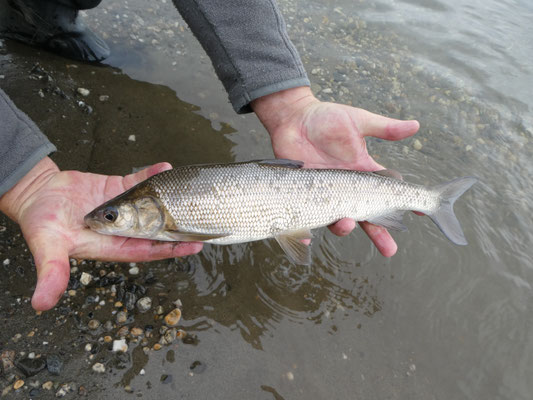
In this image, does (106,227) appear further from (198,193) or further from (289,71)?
(289,71)

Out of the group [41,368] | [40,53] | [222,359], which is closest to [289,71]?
[222,359]

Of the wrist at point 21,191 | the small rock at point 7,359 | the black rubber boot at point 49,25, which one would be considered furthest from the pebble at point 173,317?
the black rubber boot at point 49,25

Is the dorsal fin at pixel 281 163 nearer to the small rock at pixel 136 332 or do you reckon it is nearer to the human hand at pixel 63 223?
the human hand at pixel 63 223

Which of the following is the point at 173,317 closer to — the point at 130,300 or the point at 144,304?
the point at 144,304

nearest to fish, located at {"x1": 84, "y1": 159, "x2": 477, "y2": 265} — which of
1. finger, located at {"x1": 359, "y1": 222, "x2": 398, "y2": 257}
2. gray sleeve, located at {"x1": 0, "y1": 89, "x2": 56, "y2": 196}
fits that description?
finger, located at {"x1": 359, "y1": 222, "x2": 398, "y2": 257}

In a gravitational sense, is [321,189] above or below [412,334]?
above
